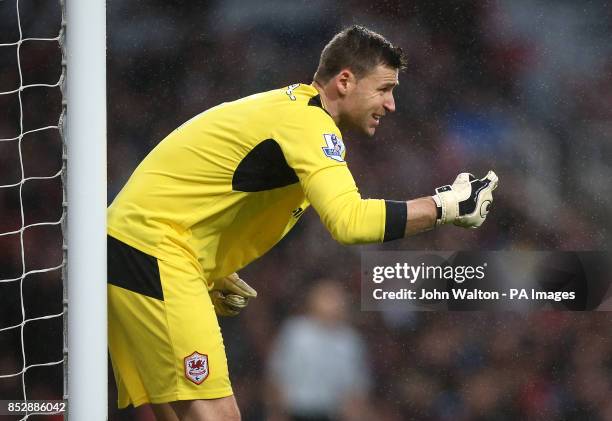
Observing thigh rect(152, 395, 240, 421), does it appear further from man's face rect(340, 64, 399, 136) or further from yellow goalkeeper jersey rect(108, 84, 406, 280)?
man's face rect(340, 64, 399, 136)

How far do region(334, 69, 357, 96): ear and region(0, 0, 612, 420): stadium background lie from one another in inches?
92.3

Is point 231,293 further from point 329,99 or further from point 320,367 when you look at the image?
point 320,367

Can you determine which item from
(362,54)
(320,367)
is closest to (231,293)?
(362,54)

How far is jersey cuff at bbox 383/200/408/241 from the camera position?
105 inches

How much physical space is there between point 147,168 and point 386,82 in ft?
2.35

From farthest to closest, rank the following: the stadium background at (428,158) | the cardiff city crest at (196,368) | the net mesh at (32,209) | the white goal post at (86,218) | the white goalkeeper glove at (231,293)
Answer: the net mesh at (32,209)
the stadium background at (428,158)
the white goalkeeper glove at (231,293)
the cardiff city crest at (196,368)
the white goal post at (86,218)

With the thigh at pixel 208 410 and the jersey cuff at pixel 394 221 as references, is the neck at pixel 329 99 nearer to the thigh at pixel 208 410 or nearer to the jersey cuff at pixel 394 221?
the jersey cuff at pixel 394 221

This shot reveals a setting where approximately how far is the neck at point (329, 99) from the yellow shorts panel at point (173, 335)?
614 millimetres

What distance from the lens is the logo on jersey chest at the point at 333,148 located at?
2672mm

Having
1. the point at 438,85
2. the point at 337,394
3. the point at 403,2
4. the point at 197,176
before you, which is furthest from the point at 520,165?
the point at 197,176

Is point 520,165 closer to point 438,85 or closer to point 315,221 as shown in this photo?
point 438,85

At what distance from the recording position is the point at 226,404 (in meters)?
2.66

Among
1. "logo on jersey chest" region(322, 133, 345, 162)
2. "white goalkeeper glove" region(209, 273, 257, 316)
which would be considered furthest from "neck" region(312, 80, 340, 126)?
"white goalkeeper glove" region(209, 273, 257, 316)

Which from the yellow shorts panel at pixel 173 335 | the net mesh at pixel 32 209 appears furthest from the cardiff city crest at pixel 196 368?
the net mesh at pixel 32 209
